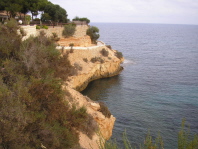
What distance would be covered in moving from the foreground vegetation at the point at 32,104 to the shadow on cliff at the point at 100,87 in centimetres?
1323

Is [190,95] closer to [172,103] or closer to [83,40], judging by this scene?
[172,103]

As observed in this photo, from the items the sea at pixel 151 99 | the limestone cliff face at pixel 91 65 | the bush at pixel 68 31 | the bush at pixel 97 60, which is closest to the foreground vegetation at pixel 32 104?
the sea at pixel 151 99

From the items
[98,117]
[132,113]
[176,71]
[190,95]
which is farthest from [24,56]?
[176,71]

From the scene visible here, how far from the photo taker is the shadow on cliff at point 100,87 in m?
28.5

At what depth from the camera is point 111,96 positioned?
28094 millimetres

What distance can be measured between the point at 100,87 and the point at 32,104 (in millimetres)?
21373

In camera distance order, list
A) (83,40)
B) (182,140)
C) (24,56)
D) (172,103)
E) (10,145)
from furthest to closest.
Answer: (83,40) < (172,103) < (24,56) < (10,145) < (182,140)

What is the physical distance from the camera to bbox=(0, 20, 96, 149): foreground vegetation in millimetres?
8844

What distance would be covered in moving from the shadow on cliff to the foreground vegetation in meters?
13.2

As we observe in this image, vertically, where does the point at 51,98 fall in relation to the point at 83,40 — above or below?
below

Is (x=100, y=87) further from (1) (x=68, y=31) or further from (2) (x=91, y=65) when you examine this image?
(1) (x=68, y=31)

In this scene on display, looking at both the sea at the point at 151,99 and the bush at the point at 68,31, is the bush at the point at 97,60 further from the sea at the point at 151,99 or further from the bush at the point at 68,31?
the bush at the point at 68,31

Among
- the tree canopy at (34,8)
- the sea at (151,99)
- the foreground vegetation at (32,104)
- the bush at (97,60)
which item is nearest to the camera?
the foreground vegetation at (32,104)

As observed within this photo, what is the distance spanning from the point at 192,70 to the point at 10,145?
125 feet
